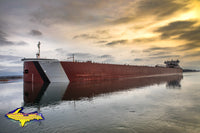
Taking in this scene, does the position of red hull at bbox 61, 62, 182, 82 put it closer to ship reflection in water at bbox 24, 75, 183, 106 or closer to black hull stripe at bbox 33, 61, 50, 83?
black hull stripe at bbox 33, 61, 50, 83

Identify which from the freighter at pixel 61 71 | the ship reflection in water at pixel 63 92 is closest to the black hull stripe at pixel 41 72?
the freighter at pixel 61 71

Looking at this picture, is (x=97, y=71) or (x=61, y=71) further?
(x=97, y=71)

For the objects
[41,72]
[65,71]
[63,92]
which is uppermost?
[65,71]

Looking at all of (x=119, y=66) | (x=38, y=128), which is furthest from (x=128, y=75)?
(x=38, y=128)

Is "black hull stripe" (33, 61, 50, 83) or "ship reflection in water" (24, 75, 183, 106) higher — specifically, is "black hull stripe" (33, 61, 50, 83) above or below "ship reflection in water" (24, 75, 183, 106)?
above

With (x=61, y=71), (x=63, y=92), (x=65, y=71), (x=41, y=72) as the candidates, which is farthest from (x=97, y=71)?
(x=63, y=92)

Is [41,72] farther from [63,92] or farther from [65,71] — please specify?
[63,92]

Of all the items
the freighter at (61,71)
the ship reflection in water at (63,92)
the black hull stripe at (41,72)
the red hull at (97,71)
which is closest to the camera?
the ship reflection in water at (63,92)

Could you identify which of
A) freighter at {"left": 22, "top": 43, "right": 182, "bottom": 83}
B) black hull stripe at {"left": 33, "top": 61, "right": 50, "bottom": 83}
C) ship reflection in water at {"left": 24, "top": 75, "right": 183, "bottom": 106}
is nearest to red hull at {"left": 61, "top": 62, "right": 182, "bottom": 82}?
freighter at {"left": 22, "top": 43, "right": 182, "bottom": 83}

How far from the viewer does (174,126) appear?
552 centimetres

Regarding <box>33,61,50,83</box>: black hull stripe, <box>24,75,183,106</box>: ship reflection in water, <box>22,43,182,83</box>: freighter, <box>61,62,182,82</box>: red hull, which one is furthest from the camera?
<box>61,62,182,82</box>: red hull

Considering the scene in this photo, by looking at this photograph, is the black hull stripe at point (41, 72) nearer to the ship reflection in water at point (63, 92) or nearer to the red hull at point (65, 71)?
the red hull at point (65, 71)

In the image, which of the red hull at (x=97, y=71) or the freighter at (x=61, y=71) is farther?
the red hull at (x=97, y=71)

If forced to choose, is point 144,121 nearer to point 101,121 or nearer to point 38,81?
Result: point 101,121
